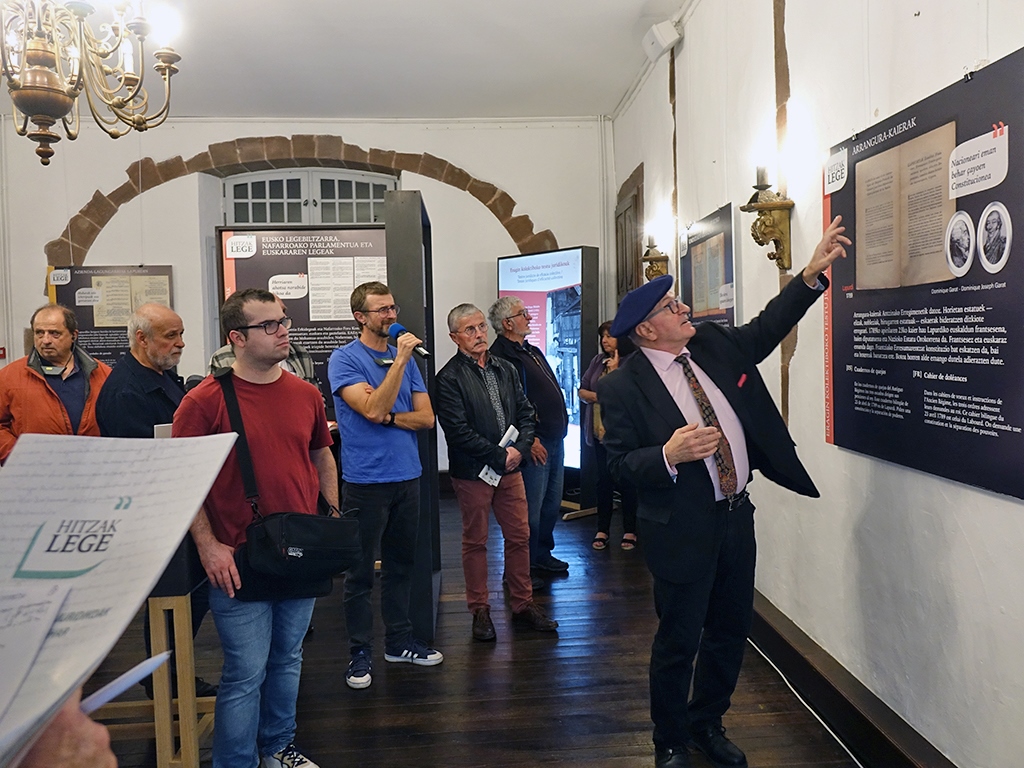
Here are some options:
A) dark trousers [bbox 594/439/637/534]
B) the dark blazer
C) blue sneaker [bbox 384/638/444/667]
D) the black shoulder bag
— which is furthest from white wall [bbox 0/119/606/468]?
the black shoulder bag

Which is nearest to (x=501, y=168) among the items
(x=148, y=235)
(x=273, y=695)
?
(x=148, y=235)

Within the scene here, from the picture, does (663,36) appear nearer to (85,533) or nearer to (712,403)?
(712,403)

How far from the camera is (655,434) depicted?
2.43 m

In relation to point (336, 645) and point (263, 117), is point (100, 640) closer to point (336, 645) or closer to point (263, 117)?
point (336, 645)

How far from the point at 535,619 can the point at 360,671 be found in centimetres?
95

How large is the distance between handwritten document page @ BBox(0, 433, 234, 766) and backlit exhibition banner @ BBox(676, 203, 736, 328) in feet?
10.7

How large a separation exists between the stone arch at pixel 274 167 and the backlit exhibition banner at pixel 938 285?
4.95 m

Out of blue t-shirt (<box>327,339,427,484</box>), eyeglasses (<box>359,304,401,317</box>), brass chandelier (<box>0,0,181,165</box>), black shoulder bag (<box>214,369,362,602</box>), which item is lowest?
black shoulder bag (<box>214,369,362,602</box>)

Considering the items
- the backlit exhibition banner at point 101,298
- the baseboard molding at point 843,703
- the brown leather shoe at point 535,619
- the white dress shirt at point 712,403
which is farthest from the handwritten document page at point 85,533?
the backlit exhibition banner at point 101,298

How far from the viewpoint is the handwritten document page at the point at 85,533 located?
556mm

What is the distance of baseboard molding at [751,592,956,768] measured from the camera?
7.59ft

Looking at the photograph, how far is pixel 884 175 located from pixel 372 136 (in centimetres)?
580

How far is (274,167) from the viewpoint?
7.50 meters

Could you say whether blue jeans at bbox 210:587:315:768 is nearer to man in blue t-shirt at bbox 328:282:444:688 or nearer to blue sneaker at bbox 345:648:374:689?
man in blue t-shirt at bbox 328:282:444:688
